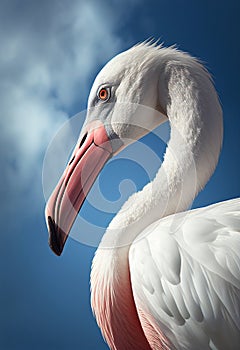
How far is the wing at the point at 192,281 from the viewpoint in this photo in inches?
33.3

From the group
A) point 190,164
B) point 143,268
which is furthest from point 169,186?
point 143,268

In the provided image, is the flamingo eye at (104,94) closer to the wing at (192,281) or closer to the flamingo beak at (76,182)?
the flamingo beak at (76,182)

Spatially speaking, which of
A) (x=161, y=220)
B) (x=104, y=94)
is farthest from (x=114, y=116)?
(x=161, y=220)

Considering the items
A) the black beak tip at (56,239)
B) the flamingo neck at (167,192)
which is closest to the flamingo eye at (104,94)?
the flamingo neck at (167,192)

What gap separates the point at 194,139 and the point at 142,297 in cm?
39

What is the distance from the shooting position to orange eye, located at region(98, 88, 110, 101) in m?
1.24

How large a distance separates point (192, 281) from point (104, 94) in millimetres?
589

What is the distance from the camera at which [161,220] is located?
998 millimetres

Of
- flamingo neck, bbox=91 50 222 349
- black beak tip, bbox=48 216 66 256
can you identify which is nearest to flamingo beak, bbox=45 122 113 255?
black beak tip, bbox=48 216 66 256

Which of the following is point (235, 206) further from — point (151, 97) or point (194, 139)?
point (151, 97)

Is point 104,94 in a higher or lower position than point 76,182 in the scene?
higher

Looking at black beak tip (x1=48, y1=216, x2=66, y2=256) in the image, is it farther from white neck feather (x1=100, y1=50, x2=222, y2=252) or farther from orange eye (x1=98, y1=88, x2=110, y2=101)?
orange eye (x1=98, y1=88, x2=110, y2=101)

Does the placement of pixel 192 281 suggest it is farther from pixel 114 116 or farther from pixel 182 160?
pixel 114 116

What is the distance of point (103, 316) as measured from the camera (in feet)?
3.42
